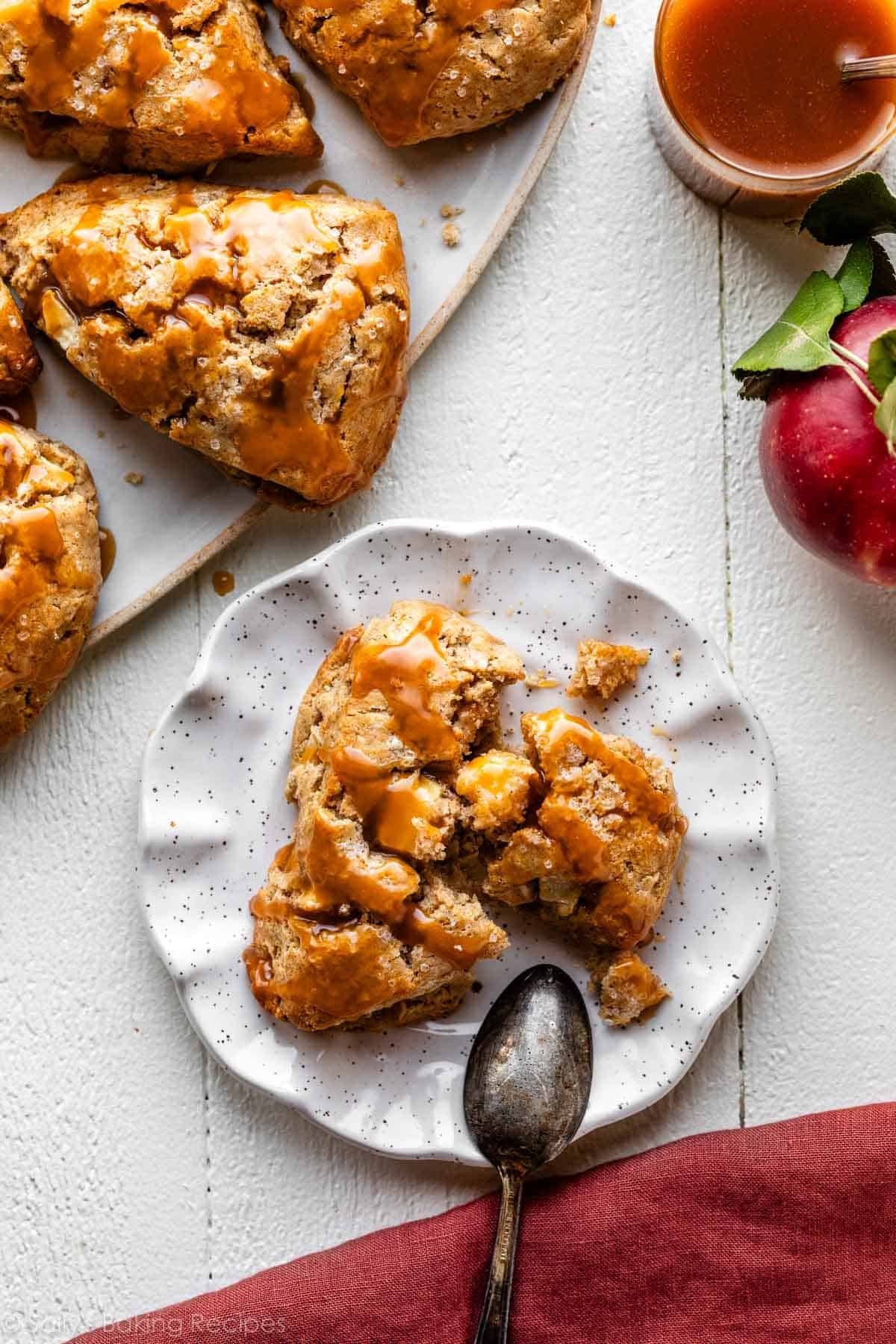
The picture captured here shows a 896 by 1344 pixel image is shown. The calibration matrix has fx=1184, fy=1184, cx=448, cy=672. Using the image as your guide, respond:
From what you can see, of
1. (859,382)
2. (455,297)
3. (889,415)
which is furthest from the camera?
(455,297)

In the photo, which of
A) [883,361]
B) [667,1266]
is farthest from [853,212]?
[667,1266]

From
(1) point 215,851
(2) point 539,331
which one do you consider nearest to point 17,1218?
(1) point 215,851

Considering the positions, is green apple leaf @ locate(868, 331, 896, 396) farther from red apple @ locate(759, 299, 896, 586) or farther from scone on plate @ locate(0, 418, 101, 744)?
scone on plate @ locate(0, 418, 101, 744)

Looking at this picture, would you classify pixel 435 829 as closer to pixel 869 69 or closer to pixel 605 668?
pixel 605 668

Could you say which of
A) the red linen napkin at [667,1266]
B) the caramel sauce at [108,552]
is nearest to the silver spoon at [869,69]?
the caramel sauce at [108,552]

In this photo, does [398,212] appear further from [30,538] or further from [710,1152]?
[710,1152]
